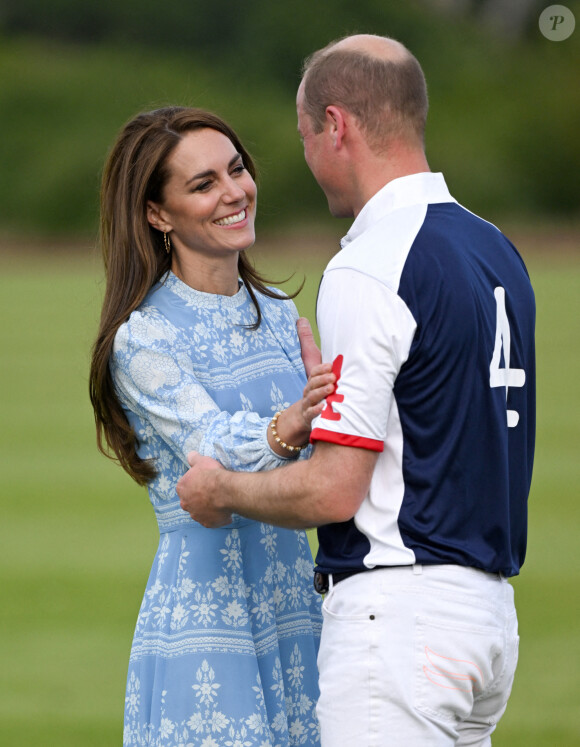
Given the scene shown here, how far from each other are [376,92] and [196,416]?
3.03ft

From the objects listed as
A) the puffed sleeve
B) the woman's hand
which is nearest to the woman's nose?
the puffed sleeve

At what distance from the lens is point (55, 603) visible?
801cm

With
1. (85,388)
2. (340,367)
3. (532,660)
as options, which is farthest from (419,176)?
(85,388)

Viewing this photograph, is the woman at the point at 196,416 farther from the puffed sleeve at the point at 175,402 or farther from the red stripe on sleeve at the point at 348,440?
the red stripe on sleeve at the point at 348,440

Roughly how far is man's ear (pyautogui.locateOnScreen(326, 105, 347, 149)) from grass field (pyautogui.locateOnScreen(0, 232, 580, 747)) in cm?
144

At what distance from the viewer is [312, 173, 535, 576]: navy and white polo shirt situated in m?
2.40

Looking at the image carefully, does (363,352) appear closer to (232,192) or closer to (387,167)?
(387,167)

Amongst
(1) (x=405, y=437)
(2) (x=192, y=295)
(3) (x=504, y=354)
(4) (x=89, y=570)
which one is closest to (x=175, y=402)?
(2) (x=192, y=295)

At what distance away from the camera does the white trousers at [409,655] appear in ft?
8.07

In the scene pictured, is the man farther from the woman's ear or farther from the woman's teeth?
the woman's ear

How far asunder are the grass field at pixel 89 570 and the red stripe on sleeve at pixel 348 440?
59.8 inches

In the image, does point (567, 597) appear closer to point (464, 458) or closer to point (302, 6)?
point (464, 458)

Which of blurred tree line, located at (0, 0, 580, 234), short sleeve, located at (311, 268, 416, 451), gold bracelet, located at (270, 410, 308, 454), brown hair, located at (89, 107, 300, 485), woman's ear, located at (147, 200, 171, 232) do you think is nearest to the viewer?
short sleeve, located at (311, 268, 416, 451)

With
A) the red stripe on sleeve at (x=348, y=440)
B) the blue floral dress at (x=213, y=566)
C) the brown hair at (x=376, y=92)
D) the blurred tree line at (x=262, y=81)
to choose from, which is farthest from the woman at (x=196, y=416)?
the blurred tree line at (x=262, y=81)
